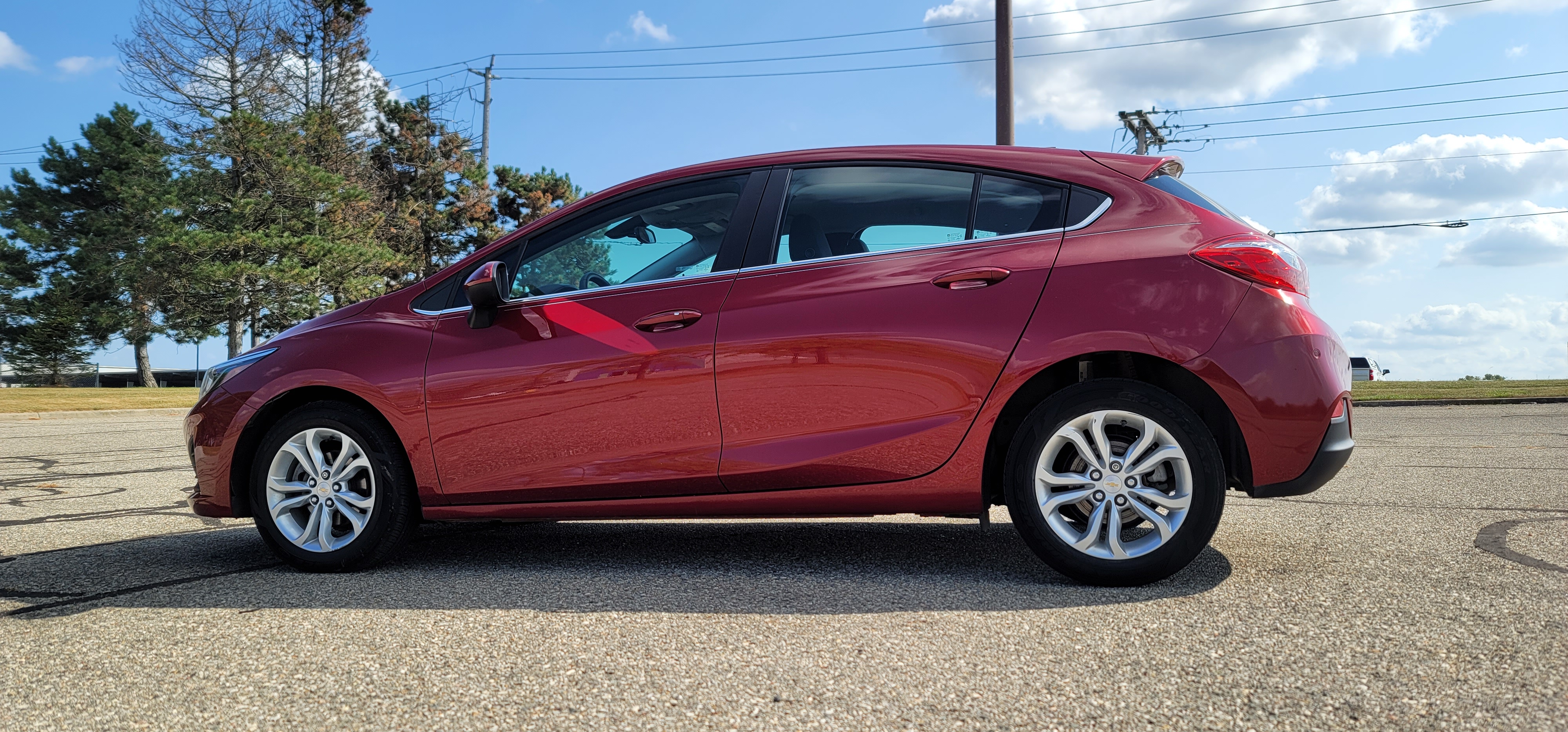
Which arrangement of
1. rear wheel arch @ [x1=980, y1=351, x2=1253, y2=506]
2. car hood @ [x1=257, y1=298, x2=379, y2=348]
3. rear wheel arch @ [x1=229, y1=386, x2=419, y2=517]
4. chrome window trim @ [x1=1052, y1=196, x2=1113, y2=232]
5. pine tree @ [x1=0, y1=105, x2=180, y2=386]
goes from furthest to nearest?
pine tree @ [x1=0, y1=105, x2=180, y2=386] < car hood @ [x1=257, y1=298, x2=379, y2=348] < rear wheel arch @ [x1=229, y1=386, x2=419, y2=517] < chrome window trim @ [x1=1052, y1=196, x2=1113, y2=232] < rear wheel arch @ [x1=980, y1=351, x2=1253, y2=506]

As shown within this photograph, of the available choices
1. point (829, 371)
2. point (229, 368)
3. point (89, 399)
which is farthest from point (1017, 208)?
point (89, 399)

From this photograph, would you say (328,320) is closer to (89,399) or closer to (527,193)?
(89,399)

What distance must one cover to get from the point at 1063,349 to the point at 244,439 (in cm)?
331

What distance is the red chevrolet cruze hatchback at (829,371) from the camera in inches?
134

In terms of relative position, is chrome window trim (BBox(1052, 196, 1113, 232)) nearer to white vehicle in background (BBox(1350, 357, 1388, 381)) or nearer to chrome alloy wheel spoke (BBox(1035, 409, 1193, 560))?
chrome alloy wheel spoke (BBox(1035, 409, 1193, 560))

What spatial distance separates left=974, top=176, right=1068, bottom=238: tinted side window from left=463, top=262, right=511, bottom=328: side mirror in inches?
72.8

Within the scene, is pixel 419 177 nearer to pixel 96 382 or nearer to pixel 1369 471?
pixel 96 382

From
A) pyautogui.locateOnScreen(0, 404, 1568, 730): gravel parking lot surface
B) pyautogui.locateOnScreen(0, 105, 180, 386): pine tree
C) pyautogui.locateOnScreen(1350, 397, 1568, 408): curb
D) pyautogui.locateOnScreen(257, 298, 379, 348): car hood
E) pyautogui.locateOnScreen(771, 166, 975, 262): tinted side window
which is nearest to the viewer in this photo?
pyautogui.locateOnScreen(0, 404, 1568, 730): gravel parking lot surface

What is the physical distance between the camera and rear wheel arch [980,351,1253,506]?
3469 millimetres

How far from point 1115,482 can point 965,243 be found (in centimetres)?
98

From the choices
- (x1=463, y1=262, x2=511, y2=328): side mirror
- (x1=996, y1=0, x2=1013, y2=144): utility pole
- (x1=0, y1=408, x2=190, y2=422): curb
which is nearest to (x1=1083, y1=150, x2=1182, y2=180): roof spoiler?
(x1=463, y1=262, x2=511, y2=328): side mirror

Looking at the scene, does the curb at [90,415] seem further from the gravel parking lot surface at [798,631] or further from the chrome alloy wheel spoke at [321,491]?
the gravel parking lot surface at [798,631]

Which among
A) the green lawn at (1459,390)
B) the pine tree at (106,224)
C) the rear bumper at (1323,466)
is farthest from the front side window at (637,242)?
the pine tree at (106,224)

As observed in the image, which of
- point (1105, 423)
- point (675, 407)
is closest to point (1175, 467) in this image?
point (1105, 423)
